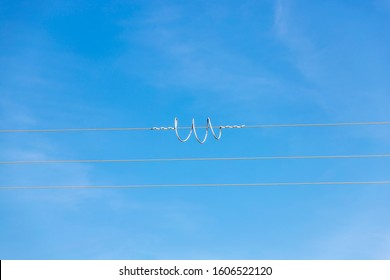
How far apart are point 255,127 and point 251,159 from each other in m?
1.03

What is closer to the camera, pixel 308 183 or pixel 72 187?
pixel 308 183

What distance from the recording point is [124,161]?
58.6ft

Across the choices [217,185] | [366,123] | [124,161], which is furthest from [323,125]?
[124,161]

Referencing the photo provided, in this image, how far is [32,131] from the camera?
18047 mm

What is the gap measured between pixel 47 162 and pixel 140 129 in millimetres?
2933

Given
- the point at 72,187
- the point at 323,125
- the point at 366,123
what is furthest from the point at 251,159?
the point at 72,187

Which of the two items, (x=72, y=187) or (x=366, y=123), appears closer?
(x=366, y=123)
